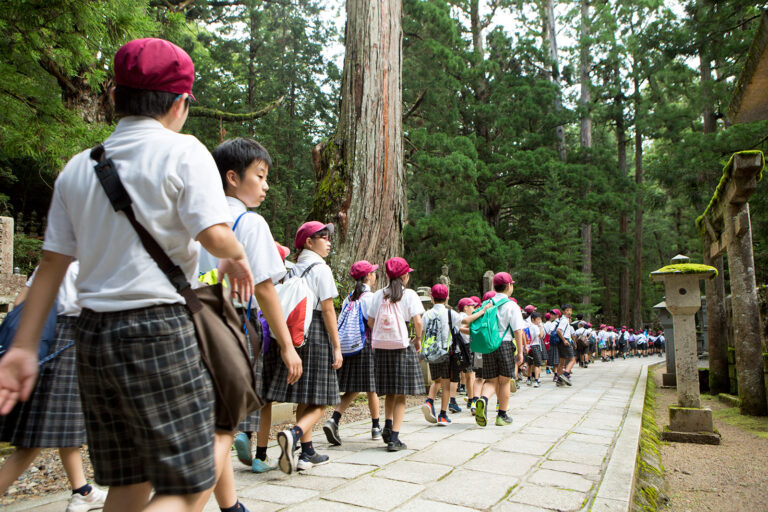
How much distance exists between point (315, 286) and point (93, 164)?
7.48 ft

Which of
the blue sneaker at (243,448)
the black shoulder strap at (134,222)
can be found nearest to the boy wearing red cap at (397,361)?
the blue sneaker at (243,448)

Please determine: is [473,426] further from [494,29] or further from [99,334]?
[494,29]

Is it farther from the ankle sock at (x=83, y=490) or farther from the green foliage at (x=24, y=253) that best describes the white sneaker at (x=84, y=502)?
the green foliage at (x=24, y=253)

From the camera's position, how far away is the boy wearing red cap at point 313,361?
372 cm

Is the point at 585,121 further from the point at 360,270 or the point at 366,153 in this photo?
the point at 360,270

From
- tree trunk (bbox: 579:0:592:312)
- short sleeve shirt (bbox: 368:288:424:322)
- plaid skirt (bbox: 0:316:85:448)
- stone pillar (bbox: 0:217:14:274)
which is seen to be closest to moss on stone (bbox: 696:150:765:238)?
short sleeve shirt (bbox: 368:288:424:322)

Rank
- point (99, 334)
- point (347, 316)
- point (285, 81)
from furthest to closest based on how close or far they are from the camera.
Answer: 1. point (285, 81)
2. point (347, 316)
3. point (99, 334)

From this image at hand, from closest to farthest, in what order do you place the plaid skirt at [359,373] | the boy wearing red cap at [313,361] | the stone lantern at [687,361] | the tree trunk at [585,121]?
the boy wearing red cap at [313,361], the plaid skirt at [359,373], the stone lantern at [687,361], the tree trunk at [585,121]

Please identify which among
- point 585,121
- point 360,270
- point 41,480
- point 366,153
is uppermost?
point 585,121

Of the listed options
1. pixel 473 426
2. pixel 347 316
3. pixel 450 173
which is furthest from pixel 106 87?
pixel 450 173

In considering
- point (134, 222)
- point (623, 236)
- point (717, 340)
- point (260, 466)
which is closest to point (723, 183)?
point (717, 340)

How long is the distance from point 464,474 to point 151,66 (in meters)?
3.15

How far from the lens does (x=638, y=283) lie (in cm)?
3108

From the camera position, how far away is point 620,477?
11.7ft
